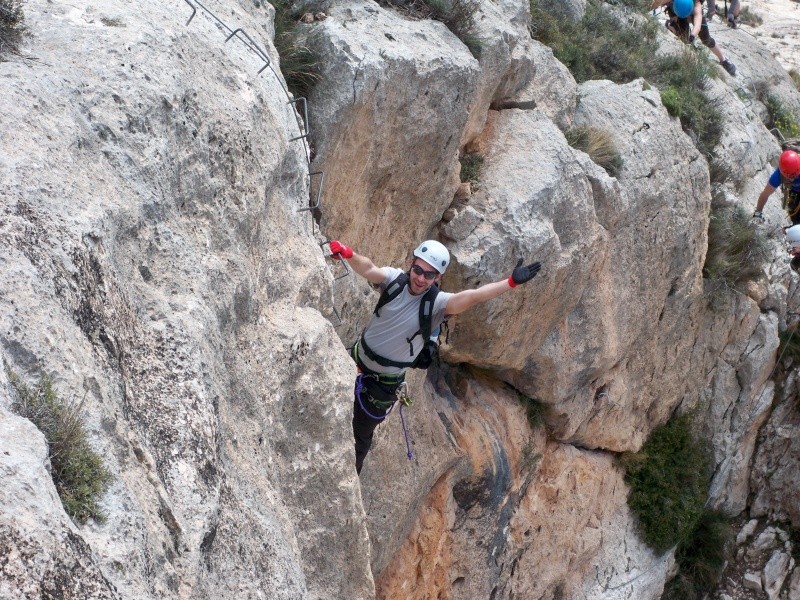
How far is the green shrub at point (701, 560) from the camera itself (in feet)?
45.8

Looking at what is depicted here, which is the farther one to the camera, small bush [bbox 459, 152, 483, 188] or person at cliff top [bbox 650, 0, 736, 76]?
person at cliff top [bbox 650, 0, 736, 76]

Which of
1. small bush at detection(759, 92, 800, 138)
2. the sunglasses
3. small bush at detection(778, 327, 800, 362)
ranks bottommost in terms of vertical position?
small bush at detection(778, 327, 800, 362)

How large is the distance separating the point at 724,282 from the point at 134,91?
34.2ft

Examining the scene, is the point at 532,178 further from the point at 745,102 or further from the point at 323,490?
the point at 745,102

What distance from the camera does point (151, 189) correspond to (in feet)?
14.2

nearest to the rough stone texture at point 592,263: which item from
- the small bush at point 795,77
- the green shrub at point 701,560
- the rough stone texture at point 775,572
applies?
the green shrub at point 701,560

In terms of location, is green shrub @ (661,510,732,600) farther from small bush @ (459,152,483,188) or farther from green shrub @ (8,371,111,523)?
green shrub @ (8,371,111,523)

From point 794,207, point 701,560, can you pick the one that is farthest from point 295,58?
point 701,560

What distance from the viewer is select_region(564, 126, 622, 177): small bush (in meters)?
10.3

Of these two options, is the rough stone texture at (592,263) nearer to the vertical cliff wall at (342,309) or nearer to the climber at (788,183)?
the vertical cliff wall at (342,309)

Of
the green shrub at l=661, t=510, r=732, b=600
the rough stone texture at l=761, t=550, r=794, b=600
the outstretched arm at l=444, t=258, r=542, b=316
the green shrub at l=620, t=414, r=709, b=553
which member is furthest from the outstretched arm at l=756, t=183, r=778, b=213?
the outstretched arm at l=444, t=258, r=542, b=316

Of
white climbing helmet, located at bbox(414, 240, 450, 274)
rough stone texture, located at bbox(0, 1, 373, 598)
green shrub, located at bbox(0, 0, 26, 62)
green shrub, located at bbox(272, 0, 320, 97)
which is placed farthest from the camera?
green shrub, located at bbox(272, 0, 320, 97)

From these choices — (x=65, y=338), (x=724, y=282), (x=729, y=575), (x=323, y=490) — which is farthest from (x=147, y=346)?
(x=729, y=575)

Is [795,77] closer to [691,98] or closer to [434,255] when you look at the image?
[691,98]
